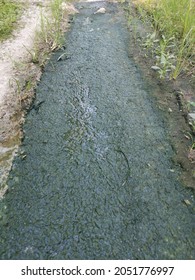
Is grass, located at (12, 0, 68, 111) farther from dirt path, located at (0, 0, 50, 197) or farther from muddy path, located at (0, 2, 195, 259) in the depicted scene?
muddy path, located at (0, 2, 195, 259)

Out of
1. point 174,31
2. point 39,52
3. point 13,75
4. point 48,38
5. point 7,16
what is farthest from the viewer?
point 7,16

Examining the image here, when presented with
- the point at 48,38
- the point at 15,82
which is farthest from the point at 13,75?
the point at 48,38

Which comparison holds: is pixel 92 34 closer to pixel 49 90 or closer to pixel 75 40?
pixel 75 40

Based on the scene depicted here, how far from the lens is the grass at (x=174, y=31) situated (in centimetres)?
325

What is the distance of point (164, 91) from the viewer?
3043mm

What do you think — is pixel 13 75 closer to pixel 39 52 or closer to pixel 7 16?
pixel 39 52

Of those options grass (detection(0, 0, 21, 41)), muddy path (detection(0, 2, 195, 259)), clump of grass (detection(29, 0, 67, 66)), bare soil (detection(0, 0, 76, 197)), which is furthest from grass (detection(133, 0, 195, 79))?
grass (detection(0, 0, 21, 41))

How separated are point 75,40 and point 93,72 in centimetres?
101

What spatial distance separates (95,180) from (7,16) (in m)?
3.65

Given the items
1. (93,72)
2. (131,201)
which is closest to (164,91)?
(93,72)

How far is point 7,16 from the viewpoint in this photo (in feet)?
14.5
